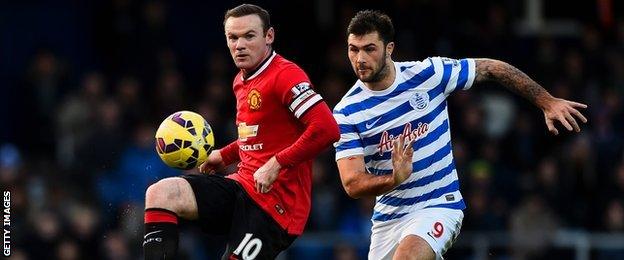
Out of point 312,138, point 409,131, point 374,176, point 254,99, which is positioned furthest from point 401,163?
A: point 254,99

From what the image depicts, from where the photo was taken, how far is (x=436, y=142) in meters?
10.1

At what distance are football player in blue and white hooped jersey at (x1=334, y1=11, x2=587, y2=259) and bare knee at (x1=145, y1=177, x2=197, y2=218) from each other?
1.15 metres

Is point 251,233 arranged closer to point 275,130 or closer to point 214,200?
point 214,200

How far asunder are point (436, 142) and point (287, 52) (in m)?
8.42

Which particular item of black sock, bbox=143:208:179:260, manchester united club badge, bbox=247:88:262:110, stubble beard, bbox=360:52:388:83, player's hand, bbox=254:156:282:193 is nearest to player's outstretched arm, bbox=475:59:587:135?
stubble beard, bbox=360:52:388:83

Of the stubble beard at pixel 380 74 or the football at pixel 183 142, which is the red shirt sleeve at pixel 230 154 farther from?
the stubble beard at pixel 380 74

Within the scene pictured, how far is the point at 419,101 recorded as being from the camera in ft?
33.1

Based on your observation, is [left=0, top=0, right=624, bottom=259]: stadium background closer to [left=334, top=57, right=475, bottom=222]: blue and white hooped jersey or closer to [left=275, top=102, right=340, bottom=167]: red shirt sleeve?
[left=334, top=57, right=475, bottom=222]: blue and white hooped jersey

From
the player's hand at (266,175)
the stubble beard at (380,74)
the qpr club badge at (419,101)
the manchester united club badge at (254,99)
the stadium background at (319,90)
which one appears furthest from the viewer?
the stadium background at (319,90)

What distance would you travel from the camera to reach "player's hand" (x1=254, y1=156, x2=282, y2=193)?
908 cm

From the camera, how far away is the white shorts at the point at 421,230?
32.2ft

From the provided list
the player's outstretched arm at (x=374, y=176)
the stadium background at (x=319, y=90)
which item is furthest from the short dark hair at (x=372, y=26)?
the stadium background at (x=319, y=90)

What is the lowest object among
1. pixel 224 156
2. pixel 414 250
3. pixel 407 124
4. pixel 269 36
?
pixel 414 250

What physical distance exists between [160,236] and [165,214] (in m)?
0.15
